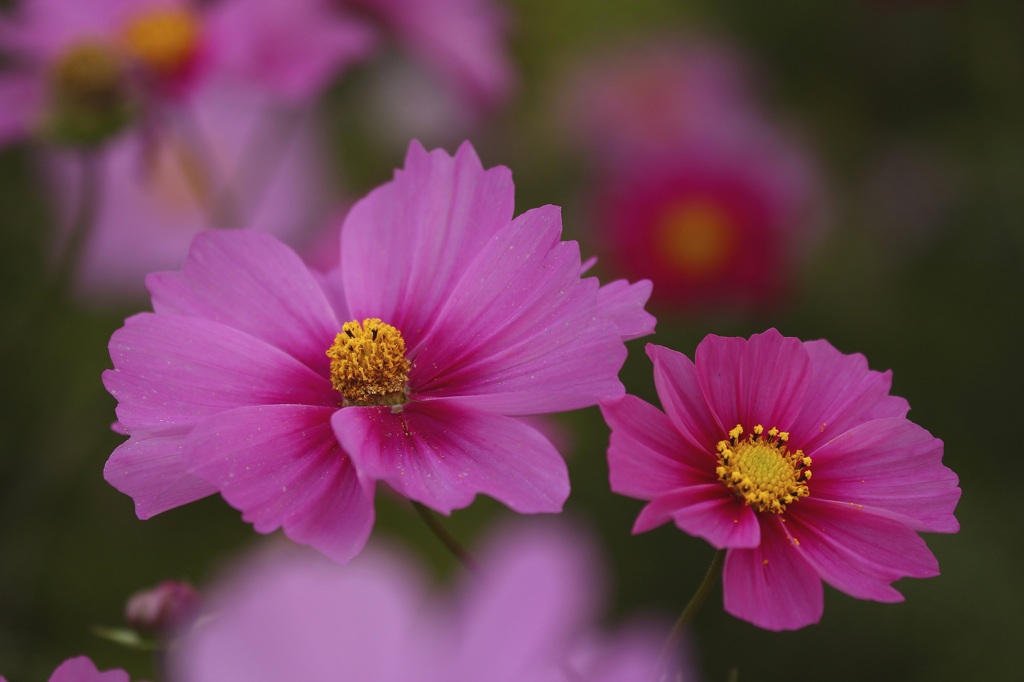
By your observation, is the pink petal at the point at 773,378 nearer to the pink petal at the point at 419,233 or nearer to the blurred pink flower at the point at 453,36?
the pink petal at the point at 419,233

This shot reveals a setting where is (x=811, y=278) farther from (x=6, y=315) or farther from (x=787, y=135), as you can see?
(x=6, y=315)

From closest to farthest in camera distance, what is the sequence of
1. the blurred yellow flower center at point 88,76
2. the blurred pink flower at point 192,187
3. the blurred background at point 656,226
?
the blurred yellow flower center at point 88,76 → the blurred background at point 656,226 → the blurred pink flower at point 192,187

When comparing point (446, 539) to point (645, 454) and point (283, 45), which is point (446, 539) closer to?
point (645, 454)

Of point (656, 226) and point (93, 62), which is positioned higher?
point (93, 62)

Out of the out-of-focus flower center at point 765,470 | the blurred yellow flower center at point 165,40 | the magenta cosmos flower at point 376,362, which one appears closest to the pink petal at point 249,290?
the magenta cosmos flower at point 376,362

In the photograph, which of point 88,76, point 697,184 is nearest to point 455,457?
point 88,76

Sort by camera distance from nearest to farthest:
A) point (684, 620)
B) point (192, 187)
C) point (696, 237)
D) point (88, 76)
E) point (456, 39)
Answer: point (684, 620) → point (88, 76) → point (456, 39) → point (192, 187) → point (696, 237)

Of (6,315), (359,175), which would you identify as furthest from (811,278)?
(6,315)
